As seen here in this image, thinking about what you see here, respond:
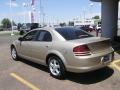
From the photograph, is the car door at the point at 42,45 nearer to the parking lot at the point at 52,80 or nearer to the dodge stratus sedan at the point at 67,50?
the dodge stratus sedan at the point at 67,50

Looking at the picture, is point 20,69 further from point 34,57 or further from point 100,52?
point 100,52

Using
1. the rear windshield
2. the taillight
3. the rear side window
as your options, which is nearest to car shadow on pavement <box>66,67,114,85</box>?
the taillight

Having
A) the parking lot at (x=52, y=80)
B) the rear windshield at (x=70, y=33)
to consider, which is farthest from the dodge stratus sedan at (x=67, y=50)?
the parking lot at (x=52, y=80)

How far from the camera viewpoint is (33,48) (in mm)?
8547

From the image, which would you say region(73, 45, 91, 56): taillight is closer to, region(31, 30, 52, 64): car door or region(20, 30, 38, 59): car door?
region(31, 30, 52, 64): car door

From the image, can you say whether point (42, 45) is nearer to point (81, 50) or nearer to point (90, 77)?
point (81, 50)

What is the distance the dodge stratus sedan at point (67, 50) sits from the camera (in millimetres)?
6652

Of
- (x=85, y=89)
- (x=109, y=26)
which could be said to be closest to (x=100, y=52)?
(x=85, y=89)

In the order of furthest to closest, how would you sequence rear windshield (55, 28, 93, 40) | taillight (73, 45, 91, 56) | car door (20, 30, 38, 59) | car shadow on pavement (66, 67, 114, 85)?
1. car door (20, 30, 38, 59)
2. rear windshield (55, 28, 93, 40)
3. car shadow on pavement (66, 67, 114, 85)
4. taillight (73, 45, 91, 56)

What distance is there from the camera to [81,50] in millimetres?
6633

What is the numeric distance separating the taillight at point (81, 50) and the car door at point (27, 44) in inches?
99.7

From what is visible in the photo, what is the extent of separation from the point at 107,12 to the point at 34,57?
399 inches

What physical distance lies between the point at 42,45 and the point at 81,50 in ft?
5.98

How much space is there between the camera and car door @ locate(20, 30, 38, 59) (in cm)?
882
